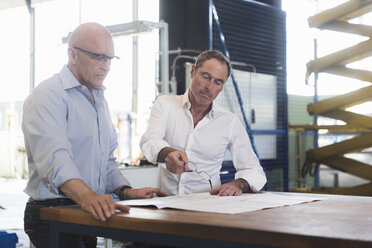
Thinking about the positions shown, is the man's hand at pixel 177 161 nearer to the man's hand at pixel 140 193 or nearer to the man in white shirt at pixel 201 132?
the man's hand at pixel 140 193

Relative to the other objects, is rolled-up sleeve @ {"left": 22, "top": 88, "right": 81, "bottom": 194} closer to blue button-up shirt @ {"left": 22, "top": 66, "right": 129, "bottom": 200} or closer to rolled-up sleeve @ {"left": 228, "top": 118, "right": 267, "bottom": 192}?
blue button-up shirt @ {"left": 22, "top": 66, "right": 129, "bottom": 200}

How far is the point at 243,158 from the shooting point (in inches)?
101

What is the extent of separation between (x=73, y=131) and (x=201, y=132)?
2.87 feet

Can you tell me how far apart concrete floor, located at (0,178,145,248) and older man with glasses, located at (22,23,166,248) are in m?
1.74

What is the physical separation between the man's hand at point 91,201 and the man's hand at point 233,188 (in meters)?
0.65

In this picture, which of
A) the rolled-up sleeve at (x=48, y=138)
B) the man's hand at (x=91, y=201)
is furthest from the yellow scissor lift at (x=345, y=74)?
the man's hand at (x=91, y=201)

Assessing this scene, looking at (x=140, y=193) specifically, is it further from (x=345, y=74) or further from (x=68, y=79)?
(x=345, y=74)

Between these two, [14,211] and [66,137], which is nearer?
[66,137]

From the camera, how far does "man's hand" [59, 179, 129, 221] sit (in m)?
1.46

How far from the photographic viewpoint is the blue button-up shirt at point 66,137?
5.44ft

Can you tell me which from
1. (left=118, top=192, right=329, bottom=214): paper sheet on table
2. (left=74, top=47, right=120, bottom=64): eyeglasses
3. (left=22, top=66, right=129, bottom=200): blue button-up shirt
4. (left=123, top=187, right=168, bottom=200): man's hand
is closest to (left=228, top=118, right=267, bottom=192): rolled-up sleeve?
(left=118, top=192, right=329, bottom=214): paper sheet on table

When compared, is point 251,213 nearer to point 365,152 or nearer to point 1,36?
point 365,152

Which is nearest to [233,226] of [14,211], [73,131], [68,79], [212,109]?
[73,131]

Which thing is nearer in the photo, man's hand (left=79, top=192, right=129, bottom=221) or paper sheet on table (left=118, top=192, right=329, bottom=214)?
man's hand (left=79, top=192, right=129, bottom=221)
